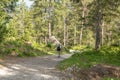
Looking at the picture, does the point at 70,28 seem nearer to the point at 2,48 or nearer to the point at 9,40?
the point at 9,40

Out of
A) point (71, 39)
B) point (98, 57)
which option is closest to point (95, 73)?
point (98, 57)

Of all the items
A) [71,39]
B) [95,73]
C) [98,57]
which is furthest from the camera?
[71,39]

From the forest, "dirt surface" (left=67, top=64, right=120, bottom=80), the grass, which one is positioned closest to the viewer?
"dirt surface" (left=67, top=64, right=120, bottom=80)

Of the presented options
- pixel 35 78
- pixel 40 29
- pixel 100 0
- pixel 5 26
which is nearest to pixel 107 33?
pixel 40 29

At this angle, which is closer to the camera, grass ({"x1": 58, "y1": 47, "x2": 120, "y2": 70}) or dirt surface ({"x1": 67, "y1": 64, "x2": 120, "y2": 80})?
dirt surface ({"x1": 67, "y1": 64, "x2": 120, "y2": 80})

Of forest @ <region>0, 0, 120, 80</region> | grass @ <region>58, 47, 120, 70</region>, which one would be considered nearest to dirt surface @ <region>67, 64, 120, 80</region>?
forest @ <region>0, 0, 120, 80</region>

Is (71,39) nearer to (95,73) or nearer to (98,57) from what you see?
(98,57)

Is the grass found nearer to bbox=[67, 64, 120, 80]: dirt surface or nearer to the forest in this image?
the forest

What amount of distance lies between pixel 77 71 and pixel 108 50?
1194 centimetres

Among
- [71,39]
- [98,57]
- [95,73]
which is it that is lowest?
[71,39]

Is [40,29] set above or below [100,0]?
below

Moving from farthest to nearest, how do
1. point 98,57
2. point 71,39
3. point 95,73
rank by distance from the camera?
point 71,39 → point 98,57 → point 95,73

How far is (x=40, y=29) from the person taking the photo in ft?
223

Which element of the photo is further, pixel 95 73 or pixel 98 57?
pixel 98 57
